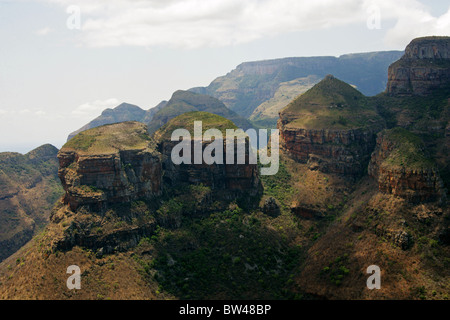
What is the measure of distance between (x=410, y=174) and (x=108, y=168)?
53676mm

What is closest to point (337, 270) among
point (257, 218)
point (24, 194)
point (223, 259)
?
point (223, 259)

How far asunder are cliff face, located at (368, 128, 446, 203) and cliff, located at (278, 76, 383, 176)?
57.9ft

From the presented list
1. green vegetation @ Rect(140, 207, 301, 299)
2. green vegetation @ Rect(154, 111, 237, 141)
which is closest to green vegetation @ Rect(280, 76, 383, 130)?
green vegetation @ Rect(154, 111, 237, 141)

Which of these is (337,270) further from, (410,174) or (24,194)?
(24,194)

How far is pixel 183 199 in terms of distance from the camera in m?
89.2

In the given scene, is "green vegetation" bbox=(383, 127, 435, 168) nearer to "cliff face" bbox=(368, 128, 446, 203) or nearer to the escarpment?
"cliff face" bbox=(368, 128, 446, 203)

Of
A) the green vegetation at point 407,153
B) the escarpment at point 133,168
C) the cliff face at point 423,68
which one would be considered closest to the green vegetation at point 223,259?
the escarpment at point 133,168

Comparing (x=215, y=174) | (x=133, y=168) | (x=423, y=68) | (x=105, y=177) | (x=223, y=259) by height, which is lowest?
(x=223, y=259)

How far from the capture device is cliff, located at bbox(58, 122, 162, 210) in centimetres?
7700

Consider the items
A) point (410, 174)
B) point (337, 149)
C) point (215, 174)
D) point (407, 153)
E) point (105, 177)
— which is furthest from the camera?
point (337, 149)

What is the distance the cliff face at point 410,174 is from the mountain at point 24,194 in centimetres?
10104

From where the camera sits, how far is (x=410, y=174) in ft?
235
